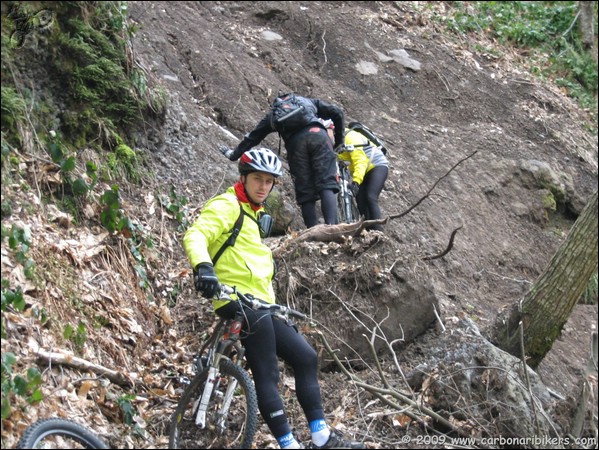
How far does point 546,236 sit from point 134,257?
25.6ft

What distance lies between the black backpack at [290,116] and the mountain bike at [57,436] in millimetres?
4850

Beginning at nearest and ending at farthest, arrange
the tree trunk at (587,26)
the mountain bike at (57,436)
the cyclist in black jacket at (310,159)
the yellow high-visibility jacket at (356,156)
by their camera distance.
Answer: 1. the mountain bike at (57,436)
2. the cyclist in black jacket at (310,159)
3. the yellow high-visibility jacket at (356,156)
4. the tree trunk at (587,26)

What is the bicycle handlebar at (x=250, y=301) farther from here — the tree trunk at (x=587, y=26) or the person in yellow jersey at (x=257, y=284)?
the tree trunk at (x=587, y=26)

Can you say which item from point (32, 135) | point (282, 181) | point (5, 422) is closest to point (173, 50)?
point (282, 181)

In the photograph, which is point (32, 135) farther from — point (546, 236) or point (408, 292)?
point (546, 236)

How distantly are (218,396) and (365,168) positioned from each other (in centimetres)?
472

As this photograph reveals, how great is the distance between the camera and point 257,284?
18.8 ft

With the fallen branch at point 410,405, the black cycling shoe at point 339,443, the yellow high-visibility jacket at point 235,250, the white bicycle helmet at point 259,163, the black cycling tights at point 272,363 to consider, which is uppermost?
the white bicycle helmet at point 259,163

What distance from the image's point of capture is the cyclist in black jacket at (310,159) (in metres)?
9.05

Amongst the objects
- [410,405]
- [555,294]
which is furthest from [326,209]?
[410,405]

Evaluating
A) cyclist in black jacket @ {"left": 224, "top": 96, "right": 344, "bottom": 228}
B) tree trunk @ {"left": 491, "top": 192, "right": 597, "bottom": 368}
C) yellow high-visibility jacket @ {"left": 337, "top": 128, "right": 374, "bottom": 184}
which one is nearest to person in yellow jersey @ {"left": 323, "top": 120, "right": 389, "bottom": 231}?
yellow high-visibility jacket @ {"left": 337, "top": 128, "right": 374, "bottom": 184}

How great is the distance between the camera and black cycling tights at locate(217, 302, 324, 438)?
5395mm

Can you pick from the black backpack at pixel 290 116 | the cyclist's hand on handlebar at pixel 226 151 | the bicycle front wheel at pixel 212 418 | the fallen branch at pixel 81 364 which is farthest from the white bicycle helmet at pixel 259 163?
the cyclist's hand on handlebar at pixel 226 151

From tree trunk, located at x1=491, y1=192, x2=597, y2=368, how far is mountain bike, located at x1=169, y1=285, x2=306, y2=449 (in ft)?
9.31
